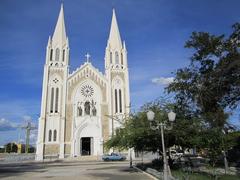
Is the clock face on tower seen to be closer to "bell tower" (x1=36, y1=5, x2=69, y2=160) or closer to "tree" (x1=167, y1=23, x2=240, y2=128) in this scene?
"bell tower" (x1=36, y1=5, x2=69, y2=160)

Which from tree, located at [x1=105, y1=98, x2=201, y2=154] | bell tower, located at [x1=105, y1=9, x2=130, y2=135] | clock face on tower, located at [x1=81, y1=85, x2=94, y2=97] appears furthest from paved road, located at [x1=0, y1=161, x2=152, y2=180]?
clock face on tower, located at [x1=81, y1=85, x2=94, y2=97]

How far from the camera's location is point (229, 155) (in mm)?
29125

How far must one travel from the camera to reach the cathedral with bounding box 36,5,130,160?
1706 inches

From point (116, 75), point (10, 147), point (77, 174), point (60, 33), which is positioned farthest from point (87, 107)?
point (10, 147)

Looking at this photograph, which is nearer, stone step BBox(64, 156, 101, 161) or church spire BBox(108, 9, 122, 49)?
stone step BBox(64, 156, 101, 161)

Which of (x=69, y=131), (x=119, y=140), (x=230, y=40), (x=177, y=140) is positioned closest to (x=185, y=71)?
(x=230, y=40)

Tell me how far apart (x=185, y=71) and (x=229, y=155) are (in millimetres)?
15689

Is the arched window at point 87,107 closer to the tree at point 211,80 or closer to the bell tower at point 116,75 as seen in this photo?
the bell tower at point 116,75

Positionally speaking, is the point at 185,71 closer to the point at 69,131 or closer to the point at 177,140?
the point at 177,140

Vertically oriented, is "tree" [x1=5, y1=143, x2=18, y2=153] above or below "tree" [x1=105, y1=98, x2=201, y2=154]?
below

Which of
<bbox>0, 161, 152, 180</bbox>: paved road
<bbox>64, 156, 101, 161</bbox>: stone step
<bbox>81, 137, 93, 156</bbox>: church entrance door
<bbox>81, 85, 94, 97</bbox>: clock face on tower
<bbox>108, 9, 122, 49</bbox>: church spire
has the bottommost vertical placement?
<bbox>64, 156, 101, 161</bbox>: stone step

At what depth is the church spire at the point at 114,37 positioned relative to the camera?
51.0 meters

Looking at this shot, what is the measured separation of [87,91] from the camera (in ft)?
156

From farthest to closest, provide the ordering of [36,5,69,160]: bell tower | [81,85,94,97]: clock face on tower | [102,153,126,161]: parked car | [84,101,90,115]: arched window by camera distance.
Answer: [81,85,94,97]: clock face on tower < [84,101,90,115]: arched window < [36,5,69,160]: bell tower < [102,153,126,161]: parked car
